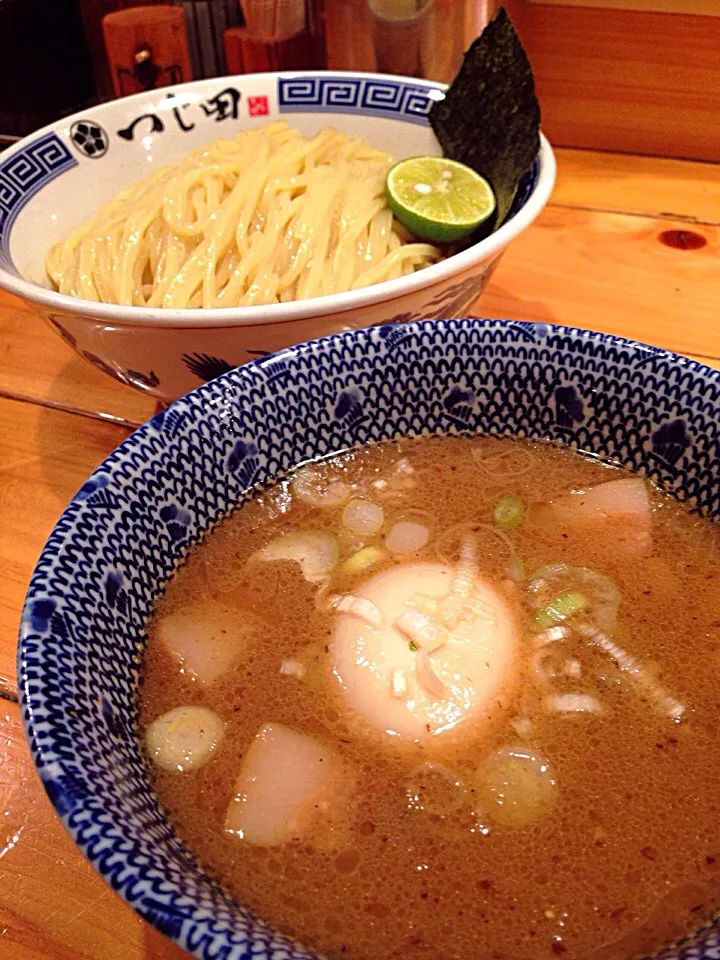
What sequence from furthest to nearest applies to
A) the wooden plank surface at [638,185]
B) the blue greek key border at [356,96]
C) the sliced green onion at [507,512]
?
the wooden plank surface at [638,185] → the blue greek key border at [356,96] → the sliced green onion at [507,512]

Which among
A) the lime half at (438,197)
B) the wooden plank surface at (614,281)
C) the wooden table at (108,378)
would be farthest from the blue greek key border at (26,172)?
the wooden plank surface at (614,281)

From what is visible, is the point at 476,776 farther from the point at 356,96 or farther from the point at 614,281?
the point at 356,96

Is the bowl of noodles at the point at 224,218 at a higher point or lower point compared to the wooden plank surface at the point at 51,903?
higher

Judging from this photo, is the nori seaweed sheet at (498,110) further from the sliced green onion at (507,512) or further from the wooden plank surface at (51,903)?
the wooden plank surface at (51,903)

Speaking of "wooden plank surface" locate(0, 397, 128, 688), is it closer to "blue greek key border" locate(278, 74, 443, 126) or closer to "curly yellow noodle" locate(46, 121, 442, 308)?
"curly yellow noodle" locate(46, 121, 442, 308)

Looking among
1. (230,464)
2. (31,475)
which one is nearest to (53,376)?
(31,475)

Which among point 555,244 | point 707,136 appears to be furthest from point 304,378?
point 707,136

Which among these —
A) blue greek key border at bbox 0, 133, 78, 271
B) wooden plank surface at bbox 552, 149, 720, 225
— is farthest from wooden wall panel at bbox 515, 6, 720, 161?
blue greek key border at bbox 0, 133, 78, 271
